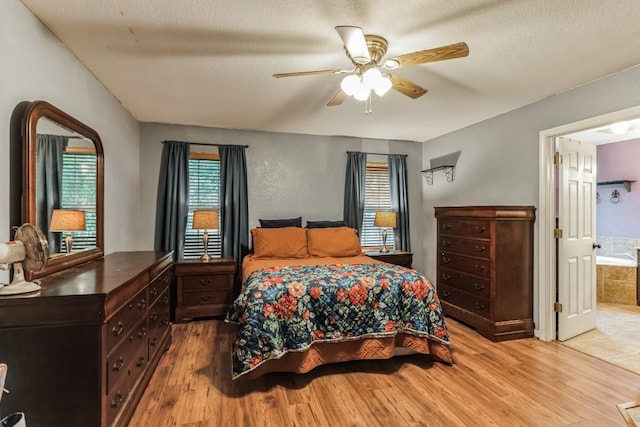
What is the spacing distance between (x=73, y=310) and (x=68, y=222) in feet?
3.43

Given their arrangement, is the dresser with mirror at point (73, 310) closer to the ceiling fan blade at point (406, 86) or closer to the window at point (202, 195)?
the window at point (202, 195)

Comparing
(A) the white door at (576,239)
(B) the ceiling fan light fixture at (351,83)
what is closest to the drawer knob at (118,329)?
(B) the ceiling fan light fixture at (351,83)

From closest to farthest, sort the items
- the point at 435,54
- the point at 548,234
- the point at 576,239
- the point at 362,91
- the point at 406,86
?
the point at 435,54
the point at 362,91
the point at 406,86
the point at 548,234
the point at 576,239

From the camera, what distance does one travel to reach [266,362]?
245cm

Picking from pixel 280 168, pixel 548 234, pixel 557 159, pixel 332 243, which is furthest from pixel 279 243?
pixel 557 159

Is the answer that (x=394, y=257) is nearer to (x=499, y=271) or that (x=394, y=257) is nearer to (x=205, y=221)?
(x=499, y=271)

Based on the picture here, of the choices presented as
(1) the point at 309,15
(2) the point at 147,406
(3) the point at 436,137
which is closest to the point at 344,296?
(2) the point at 147,406

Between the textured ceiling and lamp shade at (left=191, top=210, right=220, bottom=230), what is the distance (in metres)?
1.20

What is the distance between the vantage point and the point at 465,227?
373 centimetres

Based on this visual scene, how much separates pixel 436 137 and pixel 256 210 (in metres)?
2.87

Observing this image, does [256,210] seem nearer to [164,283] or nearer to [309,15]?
[164,283]

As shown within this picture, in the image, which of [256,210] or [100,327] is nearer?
[100,327]

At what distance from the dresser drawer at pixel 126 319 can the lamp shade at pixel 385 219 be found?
3.15m

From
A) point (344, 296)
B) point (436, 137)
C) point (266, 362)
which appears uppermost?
point (436, 137)
